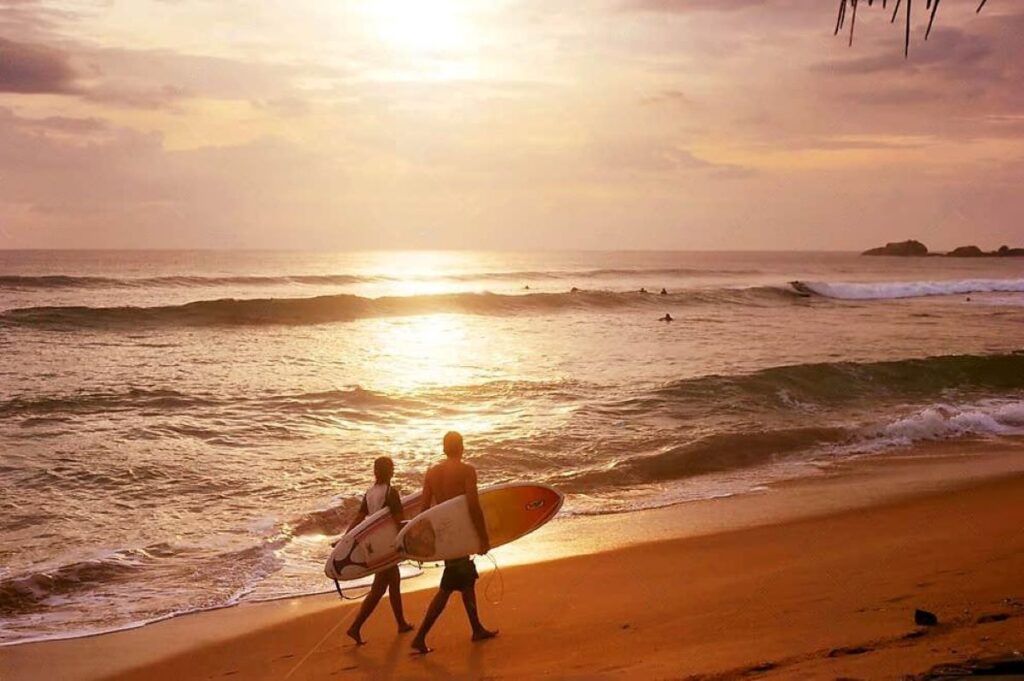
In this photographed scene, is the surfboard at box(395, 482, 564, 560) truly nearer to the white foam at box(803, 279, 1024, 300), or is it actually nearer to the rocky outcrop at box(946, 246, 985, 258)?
the white foam at box(803, 279, 1024, 300)

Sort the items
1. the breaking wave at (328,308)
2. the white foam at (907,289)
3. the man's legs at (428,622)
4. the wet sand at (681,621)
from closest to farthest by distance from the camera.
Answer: the wet sand at (681,621)
the man's legs at (428,622)
the breaking wave at (328,308)
the white foam at (907,289)

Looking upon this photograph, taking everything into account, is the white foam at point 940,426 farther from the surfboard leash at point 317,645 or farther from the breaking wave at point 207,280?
the breaking wave at point 207,280

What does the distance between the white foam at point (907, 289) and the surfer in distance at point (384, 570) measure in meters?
56.2

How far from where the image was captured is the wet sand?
5.99m

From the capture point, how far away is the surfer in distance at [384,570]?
7633mm

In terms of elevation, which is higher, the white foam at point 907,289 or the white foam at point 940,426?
the white foam at point 907,289

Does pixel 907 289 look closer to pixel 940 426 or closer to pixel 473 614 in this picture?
pixel 940 426

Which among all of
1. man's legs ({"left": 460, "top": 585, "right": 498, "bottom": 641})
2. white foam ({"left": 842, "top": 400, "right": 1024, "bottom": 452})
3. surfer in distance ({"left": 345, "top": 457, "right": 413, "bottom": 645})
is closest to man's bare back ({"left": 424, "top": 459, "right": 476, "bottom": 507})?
surfer in distance ({"left": 345, "top": 457, "right": 413, "bottom": 645})

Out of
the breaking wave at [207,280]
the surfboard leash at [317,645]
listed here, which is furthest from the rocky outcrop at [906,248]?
the surfboard leash at [317,645]

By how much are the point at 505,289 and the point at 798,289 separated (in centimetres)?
1835

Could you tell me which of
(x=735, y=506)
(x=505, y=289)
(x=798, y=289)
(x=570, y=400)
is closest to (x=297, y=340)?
(x=570, y=400)

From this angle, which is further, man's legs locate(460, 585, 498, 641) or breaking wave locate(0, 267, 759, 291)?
breaking wave locate(0, 267, 759, 291)

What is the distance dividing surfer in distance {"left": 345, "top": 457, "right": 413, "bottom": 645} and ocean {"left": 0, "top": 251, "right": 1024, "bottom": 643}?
159 cm

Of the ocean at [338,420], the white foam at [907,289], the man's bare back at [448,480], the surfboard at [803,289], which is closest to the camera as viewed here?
the man's bare back at [448,480]
